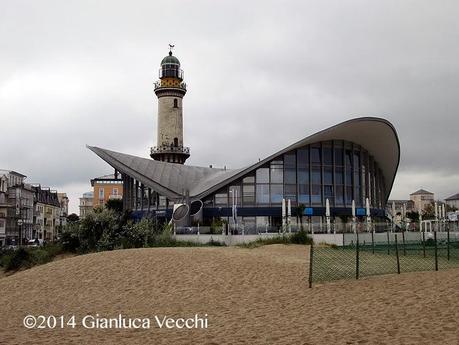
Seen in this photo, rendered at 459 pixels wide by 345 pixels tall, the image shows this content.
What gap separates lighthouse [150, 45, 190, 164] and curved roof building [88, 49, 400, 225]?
666 cm

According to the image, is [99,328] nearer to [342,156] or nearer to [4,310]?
[4,310]

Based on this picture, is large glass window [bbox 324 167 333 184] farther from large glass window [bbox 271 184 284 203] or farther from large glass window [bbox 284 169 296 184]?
large glass window [bbox 271 184 284 203]

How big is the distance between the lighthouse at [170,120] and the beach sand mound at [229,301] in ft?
125

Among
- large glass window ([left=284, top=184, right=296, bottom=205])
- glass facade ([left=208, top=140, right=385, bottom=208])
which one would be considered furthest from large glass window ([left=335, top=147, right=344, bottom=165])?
large glass window ([left=284, top=184, right=296, bottom=205])

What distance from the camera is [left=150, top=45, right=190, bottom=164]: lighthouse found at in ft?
194

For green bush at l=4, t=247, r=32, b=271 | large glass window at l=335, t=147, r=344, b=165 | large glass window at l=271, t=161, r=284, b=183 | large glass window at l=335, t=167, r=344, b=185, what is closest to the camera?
green bush at l=4, t=247, r=32, b=271

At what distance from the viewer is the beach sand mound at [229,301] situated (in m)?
9.90

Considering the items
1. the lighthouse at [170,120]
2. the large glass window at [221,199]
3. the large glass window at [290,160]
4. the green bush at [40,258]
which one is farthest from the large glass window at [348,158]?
the green bush at [40,258]

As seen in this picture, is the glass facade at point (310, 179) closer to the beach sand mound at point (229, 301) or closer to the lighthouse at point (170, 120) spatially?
the lighthouse at point (170, 120)

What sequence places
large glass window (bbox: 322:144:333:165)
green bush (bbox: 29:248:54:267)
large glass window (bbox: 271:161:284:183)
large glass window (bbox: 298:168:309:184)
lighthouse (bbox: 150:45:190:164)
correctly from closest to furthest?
green bush (bbox: 29:248:54:267), large glass window (bbox: 271:161:284:183), large glass window (bbox: 298:168:309:184), large glass window (bbox: 322:144:333:165), lighthouse (bbox: 150:45:190:164)

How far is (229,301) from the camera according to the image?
45.3 ft

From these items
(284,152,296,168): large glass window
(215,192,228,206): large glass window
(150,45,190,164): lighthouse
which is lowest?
(215,192,228,206): large glass window

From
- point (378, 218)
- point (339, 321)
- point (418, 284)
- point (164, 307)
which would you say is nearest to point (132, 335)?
point (164, 307)

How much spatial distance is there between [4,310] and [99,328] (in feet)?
15.0
